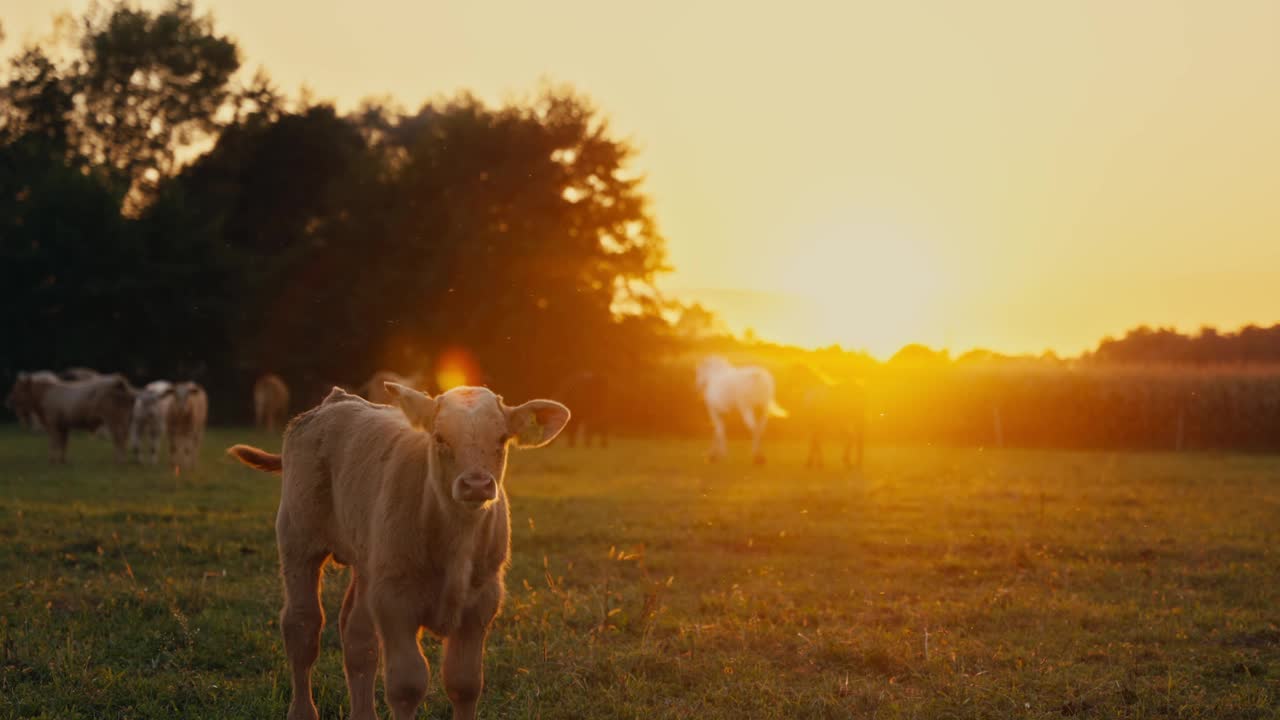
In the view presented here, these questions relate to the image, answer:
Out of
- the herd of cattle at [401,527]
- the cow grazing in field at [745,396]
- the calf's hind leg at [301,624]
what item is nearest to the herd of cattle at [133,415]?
the cow grazing in field at [745,396]

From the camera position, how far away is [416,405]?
4.91 metres

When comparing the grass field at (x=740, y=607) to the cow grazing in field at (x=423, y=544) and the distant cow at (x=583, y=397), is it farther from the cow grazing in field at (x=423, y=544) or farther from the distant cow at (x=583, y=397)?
the distant cow at (x=583, y=397)

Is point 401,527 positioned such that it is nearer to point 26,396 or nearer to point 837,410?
point 837,410

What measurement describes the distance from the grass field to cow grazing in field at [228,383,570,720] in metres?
0.81

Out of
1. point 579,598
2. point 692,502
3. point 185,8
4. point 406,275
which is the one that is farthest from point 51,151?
point 579,598

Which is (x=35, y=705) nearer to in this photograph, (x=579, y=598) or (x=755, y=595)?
(x=579, y=598)

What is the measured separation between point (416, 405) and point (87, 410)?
1965 centimetres

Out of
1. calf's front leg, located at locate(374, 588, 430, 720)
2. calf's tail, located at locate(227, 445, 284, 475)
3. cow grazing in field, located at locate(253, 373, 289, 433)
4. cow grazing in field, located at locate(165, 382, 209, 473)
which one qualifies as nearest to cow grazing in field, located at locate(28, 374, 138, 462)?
cow grazing in field, located at locate(165, 382, 209, 473)

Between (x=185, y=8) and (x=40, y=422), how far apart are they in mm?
23373

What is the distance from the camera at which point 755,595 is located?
8.52 metres

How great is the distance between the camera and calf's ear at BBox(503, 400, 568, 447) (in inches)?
192

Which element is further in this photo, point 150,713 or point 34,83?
point 34,83

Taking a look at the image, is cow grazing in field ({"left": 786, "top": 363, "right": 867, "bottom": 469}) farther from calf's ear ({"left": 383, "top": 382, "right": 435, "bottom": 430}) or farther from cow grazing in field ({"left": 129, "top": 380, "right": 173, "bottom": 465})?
calf's ear ({"left": 383, "top": 382, "right": 435, "bottom": 430})

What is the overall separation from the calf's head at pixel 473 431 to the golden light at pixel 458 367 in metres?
29.7
